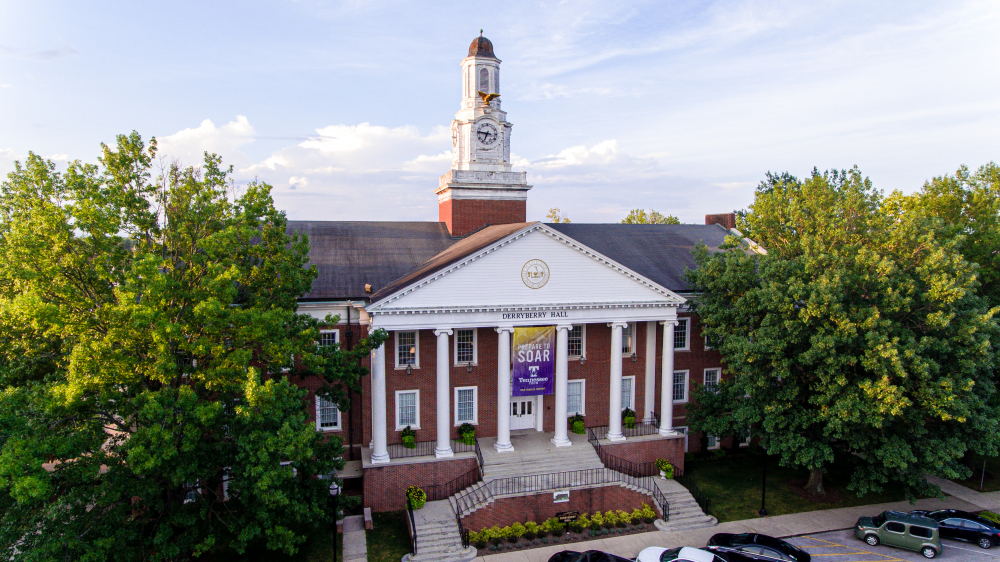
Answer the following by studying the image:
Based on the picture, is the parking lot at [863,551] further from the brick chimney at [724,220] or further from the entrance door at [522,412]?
the brick chimney at [724,220]

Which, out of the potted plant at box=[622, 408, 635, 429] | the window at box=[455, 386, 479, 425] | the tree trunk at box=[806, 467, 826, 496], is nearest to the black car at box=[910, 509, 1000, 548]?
the tree trunk at box=[806, 467, 826, 496]

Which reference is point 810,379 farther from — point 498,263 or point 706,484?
point 498,263

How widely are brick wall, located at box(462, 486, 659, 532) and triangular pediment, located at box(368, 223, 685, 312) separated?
7796mm

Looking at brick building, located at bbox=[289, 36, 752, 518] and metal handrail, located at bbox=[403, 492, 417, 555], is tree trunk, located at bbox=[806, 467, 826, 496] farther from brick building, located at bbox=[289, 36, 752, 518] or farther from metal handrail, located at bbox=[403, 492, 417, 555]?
Result: metal handrail, located at bbox=[403, 492, 417, 555]

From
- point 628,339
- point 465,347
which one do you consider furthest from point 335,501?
point 628,339

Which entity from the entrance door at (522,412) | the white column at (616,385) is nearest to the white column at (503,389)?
the entrance door at (522,412)

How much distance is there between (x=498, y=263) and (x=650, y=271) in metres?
10.1

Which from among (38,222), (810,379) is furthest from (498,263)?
(38,222)

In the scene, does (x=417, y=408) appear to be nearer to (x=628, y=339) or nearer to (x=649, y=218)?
(x=628, y=339)

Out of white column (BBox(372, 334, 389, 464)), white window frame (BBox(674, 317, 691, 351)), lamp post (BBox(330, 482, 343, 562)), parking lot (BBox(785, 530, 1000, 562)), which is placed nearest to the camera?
lamp post (BBox(330, 482, 343, 562))

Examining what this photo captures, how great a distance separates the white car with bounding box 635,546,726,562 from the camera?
18.9 meters

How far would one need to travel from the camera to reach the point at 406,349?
26.0 metres

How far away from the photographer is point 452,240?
32.7 m

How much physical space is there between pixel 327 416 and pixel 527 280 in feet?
35.8
